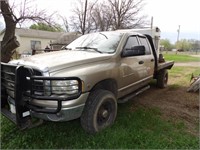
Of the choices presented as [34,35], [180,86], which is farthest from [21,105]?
[34,35]

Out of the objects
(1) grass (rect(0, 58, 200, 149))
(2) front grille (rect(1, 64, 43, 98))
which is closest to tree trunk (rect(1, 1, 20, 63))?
(1) grass (rect(0, 58, 200, 149))

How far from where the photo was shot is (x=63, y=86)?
8.98ft

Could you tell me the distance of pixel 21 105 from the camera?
2885 millimetres

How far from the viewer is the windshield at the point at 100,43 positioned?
3998 millimetres

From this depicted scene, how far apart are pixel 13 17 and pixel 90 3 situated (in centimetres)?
1976

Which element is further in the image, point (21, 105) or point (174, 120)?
point (174, 120)

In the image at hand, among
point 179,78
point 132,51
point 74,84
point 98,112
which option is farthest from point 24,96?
point 179,78

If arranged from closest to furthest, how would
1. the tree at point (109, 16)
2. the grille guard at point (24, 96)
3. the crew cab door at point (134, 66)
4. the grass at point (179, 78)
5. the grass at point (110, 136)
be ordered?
the grille guard at point (24, 96) → the grass at point (110, 136) → the crew cab door at point (134, 66) → the grass at point (179, 78) → the tree at point (109, 16)

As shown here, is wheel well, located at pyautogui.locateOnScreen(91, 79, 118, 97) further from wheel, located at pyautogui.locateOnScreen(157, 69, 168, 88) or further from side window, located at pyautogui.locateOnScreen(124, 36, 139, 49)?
wheel, located at pyautogui.locateOnScreen(157, 69, 168, 88)

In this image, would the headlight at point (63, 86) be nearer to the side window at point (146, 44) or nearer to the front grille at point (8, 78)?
the front grille at point (8, 78)

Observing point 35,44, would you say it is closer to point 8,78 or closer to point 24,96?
point 8,78

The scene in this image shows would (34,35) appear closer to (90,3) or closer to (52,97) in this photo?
(90,3)

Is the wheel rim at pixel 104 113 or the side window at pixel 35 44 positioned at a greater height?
the side window at pixel 35 44

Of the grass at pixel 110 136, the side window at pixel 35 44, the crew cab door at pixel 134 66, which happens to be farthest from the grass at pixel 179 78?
the side window at pixel 35 44
